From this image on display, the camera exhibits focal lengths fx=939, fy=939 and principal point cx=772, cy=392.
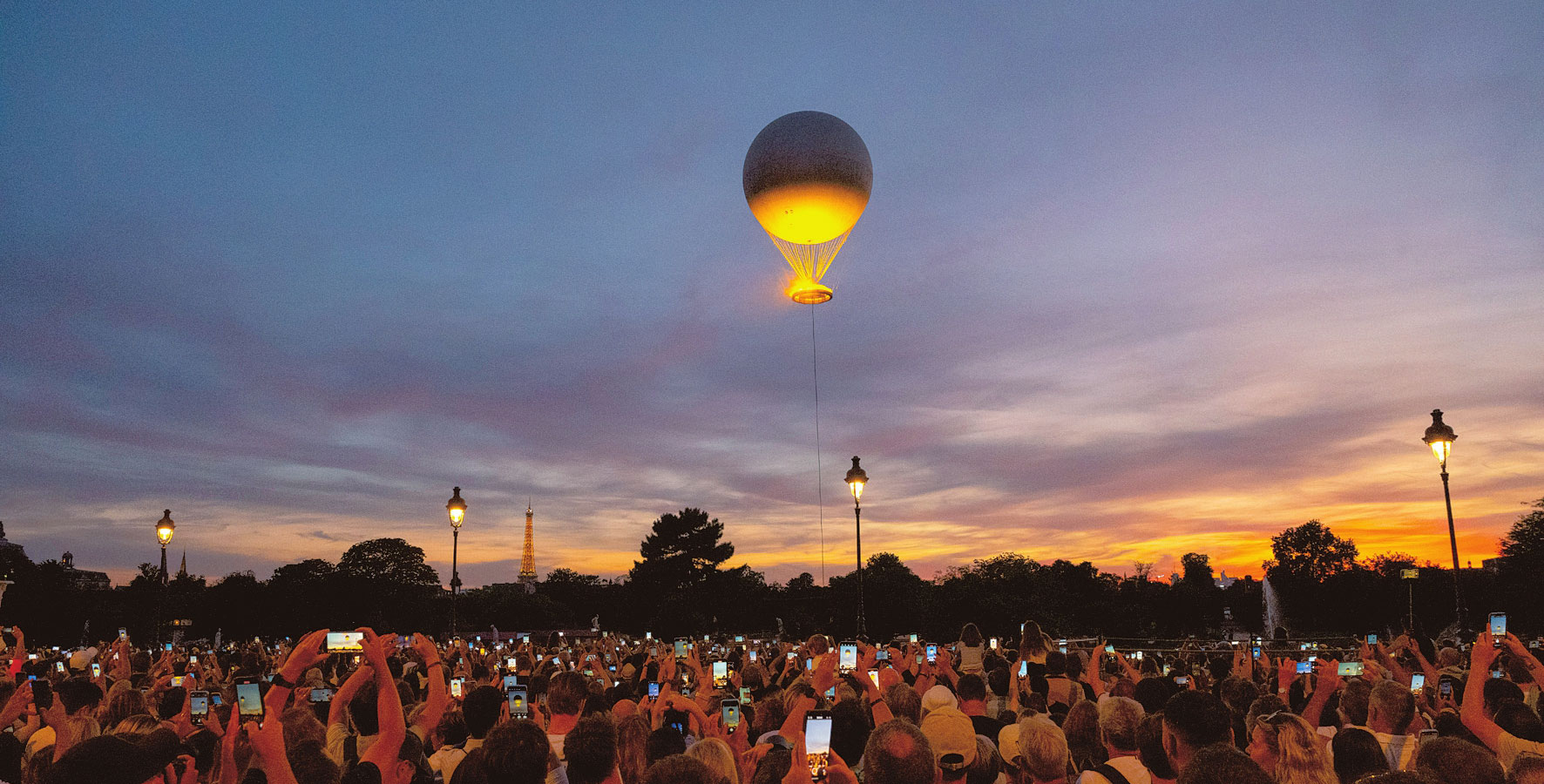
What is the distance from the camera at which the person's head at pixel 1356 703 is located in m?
6.85

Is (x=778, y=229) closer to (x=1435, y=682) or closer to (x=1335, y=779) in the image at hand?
(x=1435, y=682)

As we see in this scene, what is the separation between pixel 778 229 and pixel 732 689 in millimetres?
13003

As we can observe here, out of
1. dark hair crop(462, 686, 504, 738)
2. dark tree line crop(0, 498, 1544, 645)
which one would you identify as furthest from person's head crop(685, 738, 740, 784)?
dark tree line crop(0, 498, 1544, 645)

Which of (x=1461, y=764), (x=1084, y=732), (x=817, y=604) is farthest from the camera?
(x=817, y=604)

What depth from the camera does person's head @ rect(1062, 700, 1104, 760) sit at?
574 centimetres

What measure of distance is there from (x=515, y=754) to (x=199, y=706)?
518 centimetres

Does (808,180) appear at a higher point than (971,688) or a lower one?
higher

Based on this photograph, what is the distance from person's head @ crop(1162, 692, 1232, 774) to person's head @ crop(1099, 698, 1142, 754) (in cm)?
38

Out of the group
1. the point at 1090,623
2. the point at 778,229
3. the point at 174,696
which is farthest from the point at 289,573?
the point at 174,696

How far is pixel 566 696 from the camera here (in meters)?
6.25

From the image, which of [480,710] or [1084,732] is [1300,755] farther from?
[480,710]

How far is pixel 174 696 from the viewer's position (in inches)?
332

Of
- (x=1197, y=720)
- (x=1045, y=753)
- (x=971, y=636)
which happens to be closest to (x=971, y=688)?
(x=1045, y=753)

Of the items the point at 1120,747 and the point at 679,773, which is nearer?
the point at 679,773
